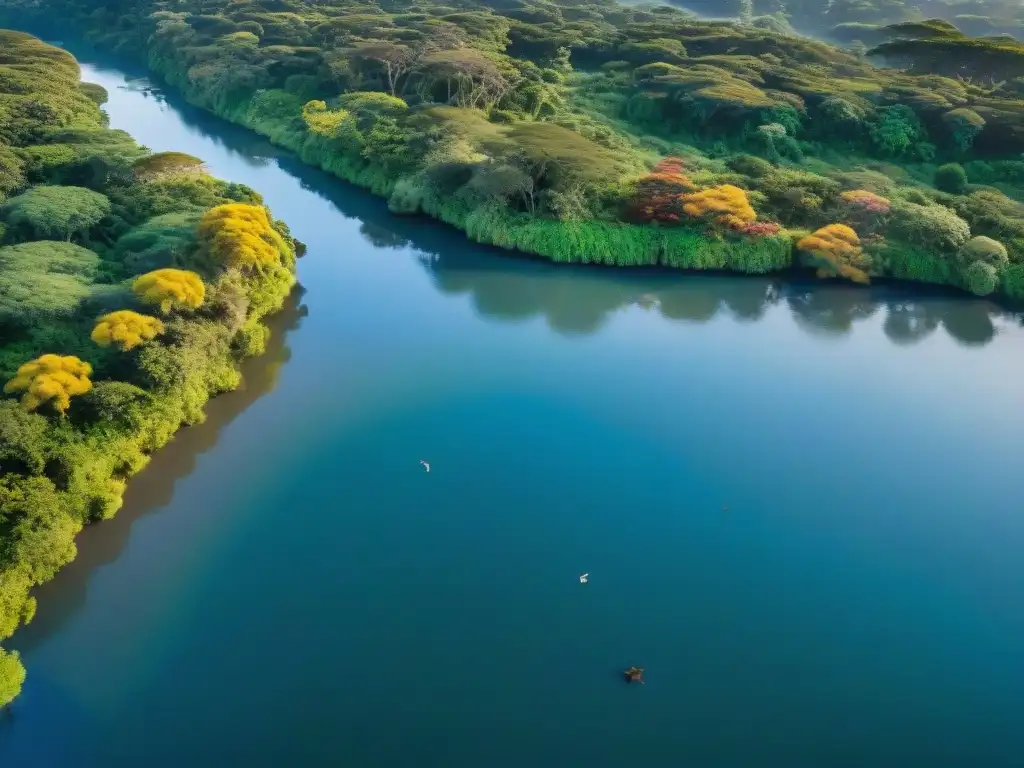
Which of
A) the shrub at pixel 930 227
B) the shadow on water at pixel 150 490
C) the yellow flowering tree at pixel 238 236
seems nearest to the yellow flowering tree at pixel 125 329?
the shadow on water at pixel 150 490

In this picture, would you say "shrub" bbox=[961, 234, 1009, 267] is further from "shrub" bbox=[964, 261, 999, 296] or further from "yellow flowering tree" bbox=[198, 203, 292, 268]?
"yellow flowering tree" bbox=[198, 203, 292, 268]

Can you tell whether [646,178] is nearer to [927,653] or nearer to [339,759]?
[927,653]

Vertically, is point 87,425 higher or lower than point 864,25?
lower

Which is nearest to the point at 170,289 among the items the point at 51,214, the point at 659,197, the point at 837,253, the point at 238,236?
the point at 238,236

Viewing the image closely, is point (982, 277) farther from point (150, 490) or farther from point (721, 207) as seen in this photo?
point (150, 490)

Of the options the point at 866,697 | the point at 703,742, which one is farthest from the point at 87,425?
the point at 866,697

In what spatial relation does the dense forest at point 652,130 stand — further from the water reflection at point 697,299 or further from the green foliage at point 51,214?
the green foliage at point 51,214
